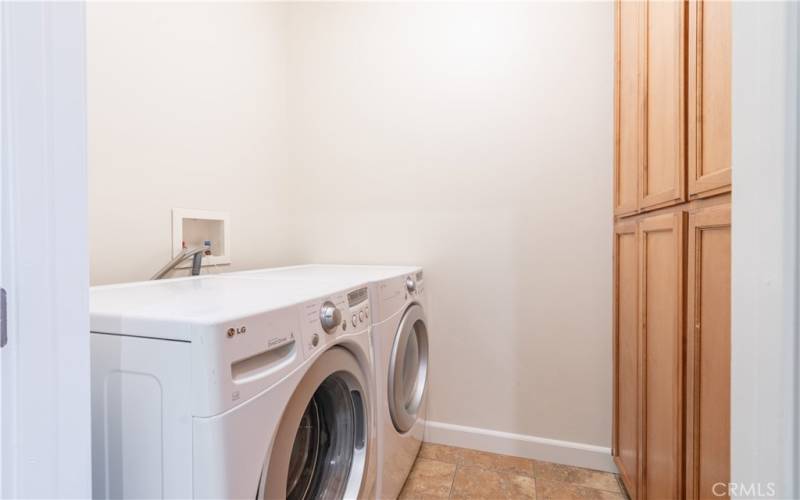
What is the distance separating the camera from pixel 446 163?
188 cm

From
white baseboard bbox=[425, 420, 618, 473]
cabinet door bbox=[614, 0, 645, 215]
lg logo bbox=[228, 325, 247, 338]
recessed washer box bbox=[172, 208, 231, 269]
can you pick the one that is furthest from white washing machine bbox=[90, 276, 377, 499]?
white baseboard bbox=[425, 420, 618, 473]

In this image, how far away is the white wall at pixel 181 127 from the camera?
1.20 meters

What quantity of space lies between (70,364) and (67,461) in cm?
13

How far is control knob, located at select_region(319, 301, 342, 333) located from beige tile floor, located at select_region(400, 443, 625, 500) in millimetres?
1028

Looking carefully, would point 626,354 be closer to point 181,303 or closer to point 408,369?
point 408,369

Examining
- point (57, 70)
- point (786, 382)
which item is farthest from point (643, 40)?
point (57, 70)

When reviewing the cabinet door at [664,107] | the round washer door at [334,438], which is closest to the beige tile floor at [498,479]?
the round washer door at [334,438]

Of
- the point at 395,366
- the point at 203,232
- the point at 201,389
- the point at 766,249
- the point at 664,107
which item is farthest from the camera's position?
the point at 203,232

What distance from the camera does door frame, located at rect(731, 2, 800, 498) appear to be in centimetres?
36

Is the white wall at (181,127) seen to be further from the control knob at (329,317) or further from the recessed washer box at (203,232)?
the control knob at (329,317)

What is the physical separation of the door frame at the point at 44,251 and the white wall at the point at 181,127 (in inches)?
31.5

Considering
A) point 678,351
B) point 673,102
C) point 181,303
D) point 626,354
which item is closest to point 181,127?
point 181,303

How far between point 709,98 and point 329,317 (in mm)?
932

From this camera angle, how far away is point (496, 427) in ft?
6.01
